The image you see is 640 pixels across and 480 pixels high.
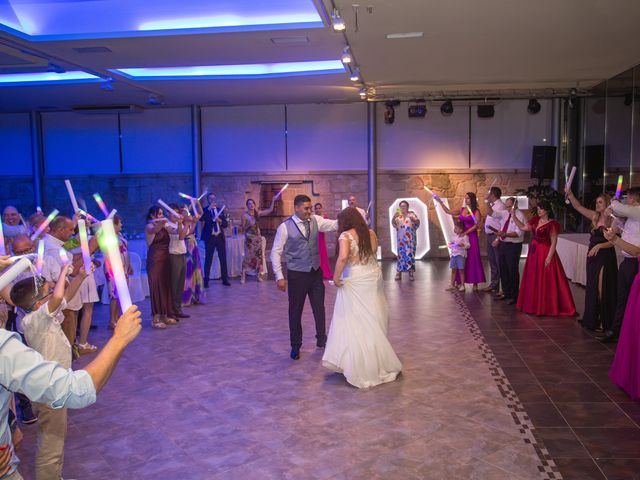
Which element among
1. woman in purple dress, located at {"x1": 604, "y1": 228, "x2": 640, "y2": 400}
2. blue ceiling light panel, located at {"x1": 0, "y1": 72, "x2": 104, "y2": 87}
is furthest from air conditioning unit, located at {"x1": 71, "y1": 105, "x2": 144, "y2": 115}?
woman in purple dress, located at {"x1": 604, "y1": 228, "x2": 640, "y2": 400}

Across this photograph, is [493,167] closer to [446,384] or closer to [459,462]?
[446,384]

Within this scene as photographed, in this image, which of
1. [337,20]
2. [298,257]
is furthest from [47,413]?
[337,20]

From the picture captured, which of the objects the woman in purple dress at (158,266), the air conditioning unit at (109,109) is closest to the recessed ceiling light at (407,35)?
the woman in purple dress at (158,266)

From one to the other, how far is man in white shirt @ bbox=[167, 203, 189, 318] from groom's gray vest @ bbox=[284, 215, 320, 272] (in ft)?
7.17

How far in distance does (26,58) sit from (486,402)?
7604 millimetres

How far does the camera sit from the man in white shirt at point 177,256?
7383 mm

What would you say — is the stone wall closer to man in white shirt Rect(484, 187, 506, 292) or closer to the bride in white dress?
man in white shirt Rect(484, 187, 506, 292)

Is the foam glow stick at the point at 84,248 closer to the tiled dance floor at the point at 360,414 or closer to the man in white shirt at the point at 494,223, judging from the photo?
the tiled dance floor at the point at 360,414

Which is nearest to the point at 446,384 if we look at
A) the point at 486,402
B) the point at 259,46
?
the point at 486,402

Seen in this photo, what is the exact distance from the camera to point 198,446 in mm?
3832

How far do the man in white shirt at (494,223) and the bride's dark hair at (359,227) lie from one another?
4.09 metres

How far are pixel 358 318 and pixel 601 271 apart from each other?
3.05 m

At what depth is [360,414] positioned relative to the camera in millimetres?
4305

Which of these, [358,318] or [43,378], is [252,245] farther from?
[43,378]
